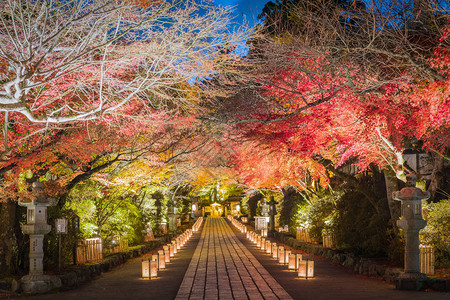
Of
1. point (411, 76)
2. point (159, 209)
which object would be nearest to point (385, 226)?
point (411, 76)

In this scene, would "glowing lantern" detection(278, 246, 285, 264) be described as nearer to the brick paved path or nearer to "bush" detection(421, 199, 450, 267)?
the brick paved path

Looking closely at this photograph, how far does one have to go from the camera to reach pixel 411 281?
10234mm

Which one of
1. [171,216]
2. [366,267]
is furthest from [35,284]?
[171,216]

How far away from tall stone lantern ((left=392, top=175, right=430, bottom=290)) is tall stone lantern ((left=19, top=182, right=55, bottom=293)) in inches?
339

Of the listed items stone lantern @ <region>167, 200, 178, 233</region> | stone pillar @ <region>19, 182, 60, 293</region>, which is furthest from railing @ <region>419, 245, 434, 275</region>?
stone lantern @ <region>167, 200, 178, 233</region>

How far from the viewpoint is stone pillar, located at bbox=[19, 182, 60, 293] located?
10.8 meters

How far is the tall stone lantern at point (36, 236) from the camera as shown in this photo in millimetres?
10727

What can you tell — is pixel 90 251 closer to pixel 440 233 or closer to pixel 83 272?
pixel 83 272

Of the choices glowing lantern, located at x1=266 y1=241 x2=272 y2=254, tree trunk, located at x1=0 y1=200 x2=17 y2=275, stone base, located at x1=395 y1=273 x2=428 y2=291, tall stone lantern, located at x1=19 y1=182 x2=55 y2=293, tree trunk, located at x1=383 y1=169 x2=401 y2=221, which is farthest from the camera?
glowing lantern, located at x1=266 y1=241 x2=272 y2=254

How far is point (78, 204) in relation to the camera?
17.3 m

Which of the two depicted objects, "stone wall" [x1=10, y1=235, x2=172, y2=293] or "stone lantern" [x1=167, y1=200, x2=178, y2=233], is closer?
"stone wall" [x1=10, y1=235, x2=172, y2=293]

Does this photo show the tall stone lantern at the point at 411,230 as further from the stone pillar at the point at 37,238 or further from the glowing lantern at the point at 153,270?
the stone pillar at the point at 37,238

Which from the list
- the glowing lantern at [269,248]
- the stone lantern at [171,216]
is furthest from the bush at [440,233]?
the stone lantern at [171,216]

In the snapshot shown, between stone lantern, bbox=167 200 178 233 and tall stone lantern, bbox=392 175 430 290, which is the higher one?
tall stone lantern, bbox=392 175 430 290
